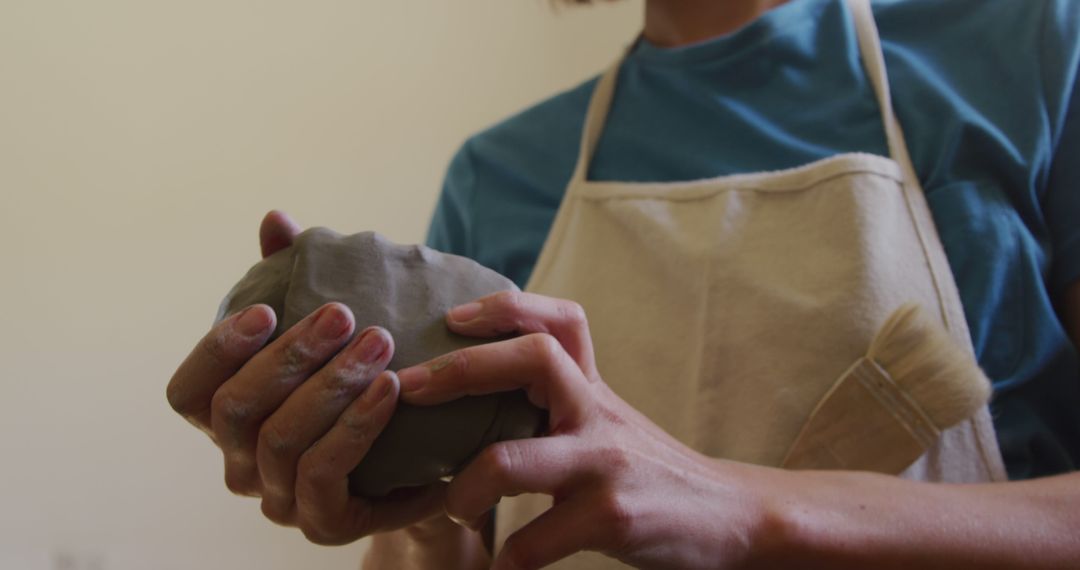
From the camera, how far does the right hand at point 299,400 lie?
53cm

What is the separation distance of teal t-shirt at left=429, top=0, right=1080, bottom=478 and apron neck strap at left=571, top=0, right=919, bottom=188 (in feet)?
0.03

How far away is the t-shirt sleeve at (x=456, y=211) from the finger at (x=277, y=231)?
1.38ft

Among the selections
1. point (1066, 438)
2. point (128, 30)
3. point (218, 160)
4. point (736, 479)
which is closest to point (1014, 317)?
point (1066, 438)

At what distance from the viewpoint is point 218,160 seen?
4.54 ft

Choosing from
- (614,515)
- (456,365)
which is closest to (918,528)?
(614,515)

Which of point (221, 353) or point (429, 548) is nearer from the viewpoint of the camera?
point (221, 353)

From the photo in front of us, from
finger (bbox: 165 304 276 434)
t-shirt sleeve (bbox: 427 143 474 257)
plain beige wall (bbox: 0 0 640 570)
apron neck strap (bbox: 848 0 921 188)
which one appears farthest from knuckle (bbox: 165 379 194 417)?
plain beige wall (bbox: 0 0 640 570)

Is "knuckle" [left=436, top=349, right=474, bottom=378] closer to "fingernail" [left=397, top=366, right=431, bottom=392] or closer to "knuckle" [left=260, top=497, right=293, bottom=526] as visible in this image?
"fingernail" [left=397, top=366, right=431, bottom=392]

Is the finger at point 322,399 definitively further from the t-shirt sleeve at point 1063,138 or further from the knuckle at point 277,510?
the t-shirt sleeve at point 1063,138

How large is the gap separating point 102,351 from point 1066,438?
1.23 metres

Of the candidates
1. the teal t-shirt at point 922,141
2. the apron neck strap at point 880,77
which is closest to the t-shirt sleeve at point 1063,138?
the teal t-shirt at point 922,141

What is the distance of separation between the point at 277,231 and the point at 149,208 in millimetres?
773

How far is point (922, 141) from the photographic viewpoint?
32.8 inches

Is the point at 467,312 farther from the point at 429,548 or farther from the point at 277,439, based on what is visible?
the point at 429,548
